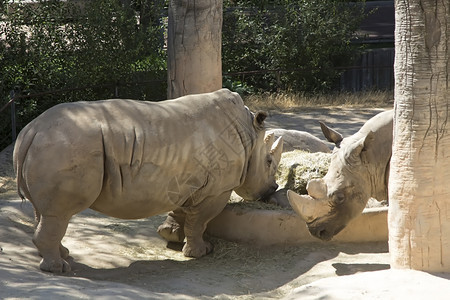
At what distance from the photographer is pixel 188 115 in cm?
763

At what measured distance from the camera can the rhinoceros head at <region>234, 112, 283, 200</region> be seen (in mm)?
8141

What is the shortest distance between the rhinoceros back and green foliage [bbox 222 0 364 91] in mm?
10804

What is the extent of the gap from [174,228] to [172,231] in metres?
0.04

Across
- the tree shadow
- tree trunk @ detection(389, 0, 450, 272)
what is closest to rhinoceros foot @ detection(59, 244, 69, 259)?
the tree shadow

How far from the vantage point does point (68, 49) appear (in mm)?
14891

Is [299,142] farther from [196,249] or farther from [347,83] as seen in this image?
[347,83]

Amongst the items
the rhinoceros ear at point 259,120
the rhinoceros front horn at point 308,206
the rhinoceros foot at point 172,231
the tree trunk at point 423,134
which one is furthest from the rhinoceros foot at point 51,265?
the tree trunk at point 423,134

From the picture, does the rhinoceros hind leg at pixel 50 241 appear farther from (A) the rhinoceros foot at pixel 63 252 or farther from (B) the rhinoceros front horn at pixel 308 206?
(B) the rhinoceros front horn at pixel 308 206

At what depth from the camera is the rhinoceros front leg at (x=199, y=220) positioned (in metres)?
7.82

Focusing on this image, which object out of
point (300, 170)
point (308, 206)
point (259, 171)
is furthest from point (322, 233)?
point (300, 170)

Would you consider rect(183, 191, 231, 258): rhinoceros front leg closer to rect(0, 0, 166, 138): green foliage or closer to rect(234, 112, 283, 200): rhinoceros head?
rect(234, 112, 283, 200): rhinoceros head

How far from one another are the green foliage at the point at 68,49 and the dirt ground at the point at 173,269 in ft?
17.6

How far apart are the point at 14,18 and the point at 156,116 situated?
25.2ft

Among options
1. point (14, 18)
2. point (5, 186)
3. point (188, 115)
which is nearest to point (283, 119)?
point (14, 18)
